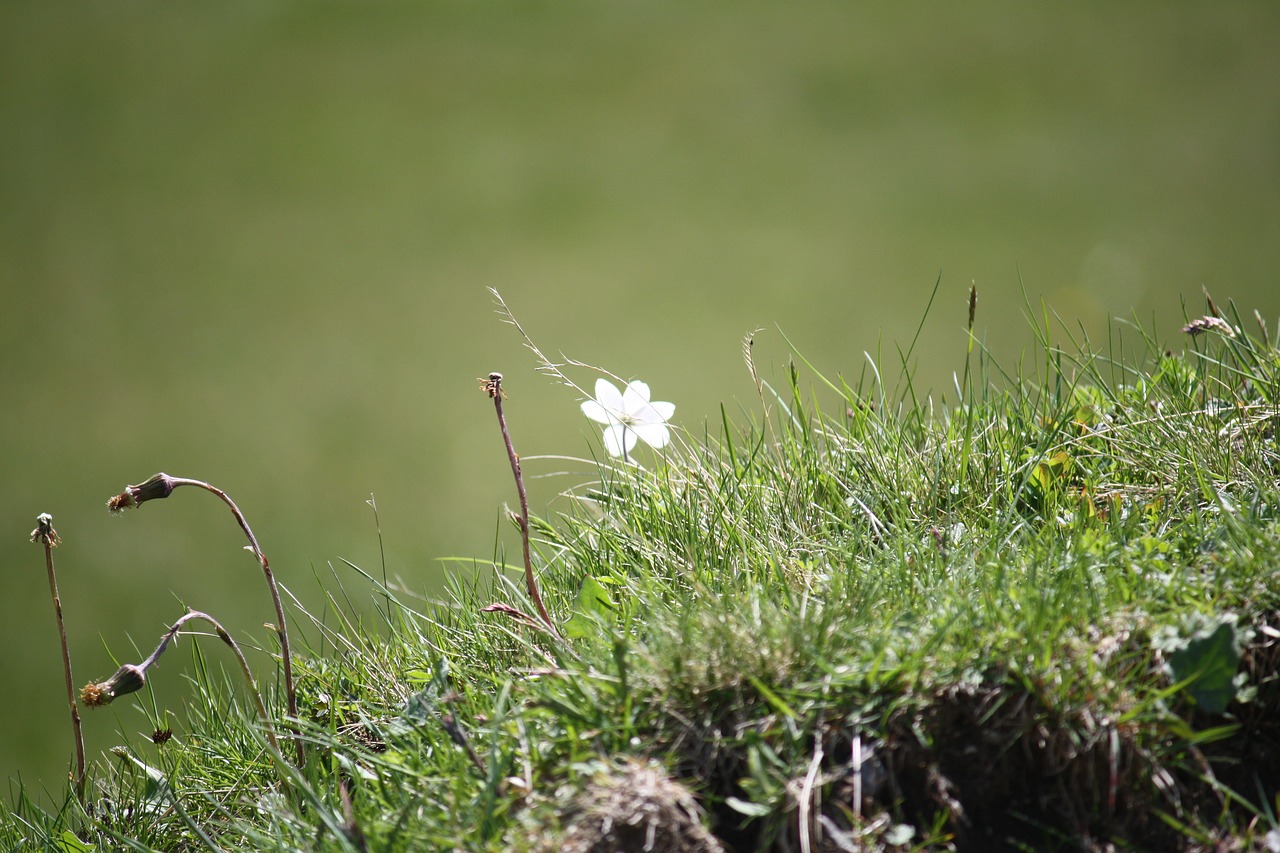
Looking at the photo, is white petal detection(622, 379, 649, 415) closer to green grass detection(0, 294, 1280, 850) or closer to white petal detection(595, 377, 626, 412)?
white petal detection(595, 377, 626, 412)

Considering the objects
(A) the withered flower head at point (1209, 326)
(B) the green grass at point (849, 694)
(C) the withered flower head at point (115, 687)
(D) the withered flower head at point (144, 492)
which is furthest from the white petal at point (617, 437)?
(A) the withered flower head at point (1209, 326)

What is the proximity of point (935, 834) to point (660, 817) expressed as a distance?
0.98 feet

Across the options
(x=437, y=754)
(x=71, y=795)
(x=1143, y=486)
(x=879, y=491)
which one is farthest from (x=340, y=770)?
(x=1143, y=486)

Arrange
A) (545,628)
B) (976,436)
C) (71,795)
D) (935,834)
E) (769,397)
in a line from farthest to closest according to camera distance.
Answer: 1. (769,397)
2. (976,436)
3. (71,795)
4. (545,628)
5. (935,834)

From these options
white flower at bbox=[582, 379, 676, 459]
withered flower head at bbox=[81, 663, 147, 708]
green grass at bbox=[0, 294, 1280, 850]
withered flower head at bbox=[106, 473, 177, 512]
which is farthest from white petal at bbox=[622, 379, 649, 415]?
withered flower head at bbox=[81, 663, 147, 708]

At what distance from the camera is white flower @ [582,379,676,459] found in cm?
173

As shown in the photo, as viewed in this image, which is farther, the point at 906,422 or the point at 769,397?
the point at 769,397

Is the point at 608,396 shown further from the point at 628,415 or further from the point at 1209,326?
the point at 1209,326

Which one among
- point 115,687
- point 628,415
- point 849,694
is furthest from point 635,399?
point 115,687

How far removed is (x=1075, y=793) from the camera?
1.13 m

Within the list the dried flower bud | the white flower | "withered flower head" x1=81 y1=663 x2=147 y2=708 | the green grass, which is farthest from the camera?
the white flower

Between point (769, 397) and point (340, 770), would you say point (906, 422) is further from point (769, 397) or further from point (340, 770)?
point (769, 397)

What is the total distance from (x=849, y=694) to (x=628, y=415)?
29.0 inches

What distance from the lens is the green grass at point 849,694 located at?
43.4 inches
